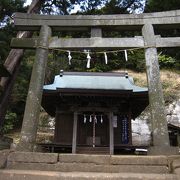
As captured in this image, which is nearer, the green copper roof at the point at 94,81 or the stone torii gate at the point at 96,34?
the stone torii gate at the point at 96,34

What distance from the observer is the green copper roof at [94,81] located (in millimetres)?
10714

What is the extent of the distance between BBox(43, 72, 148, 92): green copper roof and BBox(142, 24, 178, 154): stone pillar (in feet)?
13.4

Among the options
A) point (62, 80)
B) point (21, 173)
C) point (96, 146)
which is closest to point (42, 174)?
point (21, 173)

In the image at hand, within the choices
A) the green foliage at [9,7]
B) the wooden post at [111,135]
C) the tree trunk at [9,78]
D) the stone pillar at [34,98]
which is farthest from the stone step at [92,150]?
the green foliage at [9,7]

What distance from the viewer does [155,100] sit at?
5.88 meters

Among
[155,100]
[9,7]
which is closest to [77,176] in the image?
[155,100]

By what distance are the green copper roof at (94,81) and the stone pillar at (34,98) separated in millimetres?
3837

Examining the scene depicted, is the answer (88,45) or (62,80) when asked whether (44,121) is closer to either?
(62,80)

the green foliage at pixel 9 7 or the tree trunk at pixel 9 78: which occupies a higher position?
the green foliage at pixel 9 7

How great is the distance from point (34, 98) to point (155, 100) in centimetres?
266

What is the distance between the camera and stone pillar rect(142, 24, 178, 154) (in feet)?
17.9

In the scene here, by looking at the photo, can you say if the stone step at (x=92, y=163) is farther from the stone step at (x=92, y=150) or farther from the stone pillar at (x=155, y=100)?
the stone step at (x=92, y=150)

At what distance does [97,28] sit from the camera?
6.89m

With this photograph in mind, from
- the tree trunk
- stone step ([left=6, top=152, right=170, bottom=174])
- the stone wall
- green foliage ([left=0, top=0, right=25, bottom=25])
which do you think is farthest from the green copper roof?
stone step ([left=6, top=152, right=170, bottom=174])
